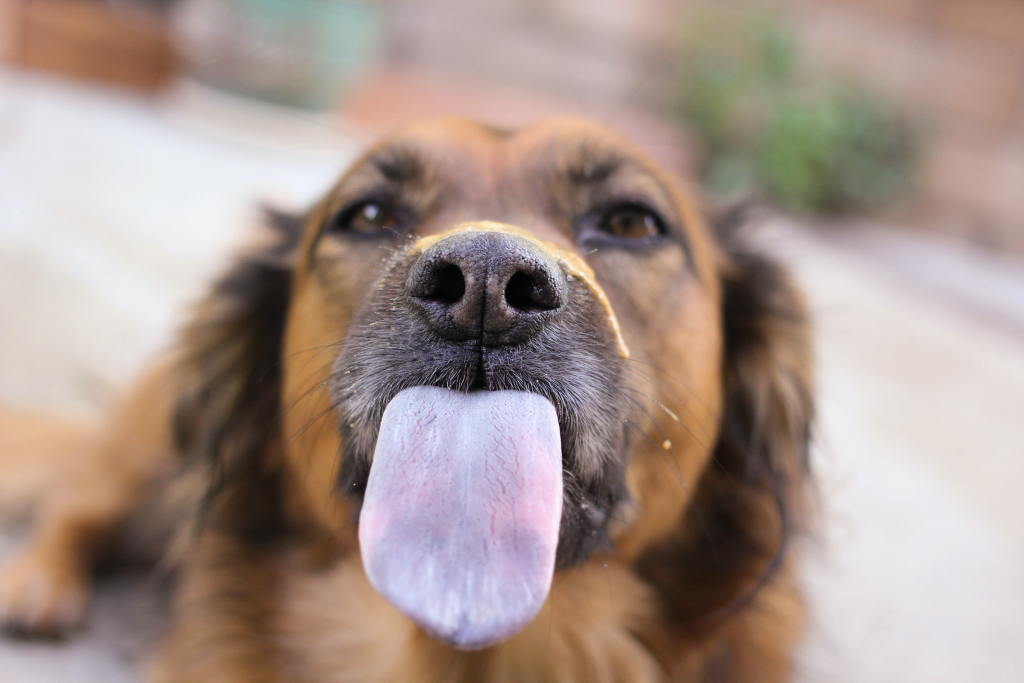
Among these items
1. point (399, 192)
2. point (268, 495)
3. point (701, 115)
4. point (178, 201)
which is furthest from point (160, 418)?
point (701, 115)

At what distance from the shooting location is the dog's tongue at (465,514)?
114 cm

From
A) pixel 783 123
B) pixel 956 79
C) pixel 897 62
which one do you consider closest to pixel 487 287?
pixel 783 123

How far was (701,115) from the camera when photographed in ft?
28.3

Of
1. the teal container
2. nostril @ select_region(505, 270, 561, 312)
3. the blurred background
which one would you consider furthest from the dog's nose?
the teal container

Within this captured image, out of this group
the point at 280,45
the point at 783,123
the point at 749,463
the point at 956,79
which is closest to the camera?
the point at 749,463

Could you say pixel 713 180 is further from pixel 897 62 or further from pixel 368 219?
pixel 368 219

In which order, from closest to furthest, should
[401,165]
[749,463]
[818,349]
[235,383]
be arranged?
[401,165] → [749,463] → [235,383] → [818,349]

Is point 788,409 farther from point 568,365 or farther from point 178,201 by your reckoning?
point 178,201

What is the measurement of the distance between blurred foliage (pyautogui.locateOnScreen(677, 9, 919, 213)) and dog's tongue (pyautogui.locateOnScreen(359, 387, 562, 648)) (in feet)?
24.5

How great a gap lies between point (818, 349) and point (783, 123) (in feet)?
20.1

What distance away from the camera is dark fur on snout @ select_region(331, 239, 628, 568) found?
1.34 metres

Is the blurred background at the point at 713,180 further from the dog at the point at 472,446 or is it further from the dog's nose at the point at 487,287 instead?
the dog's nose at the point at 487,287

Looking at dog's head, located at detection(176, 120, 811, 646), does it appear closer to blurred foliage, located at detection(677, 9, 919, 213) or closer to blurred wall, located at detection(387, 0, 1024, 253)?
blurred foliage, located at detection(677, 9, 919, 213)

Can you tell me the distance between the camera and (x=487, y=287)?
124cm
